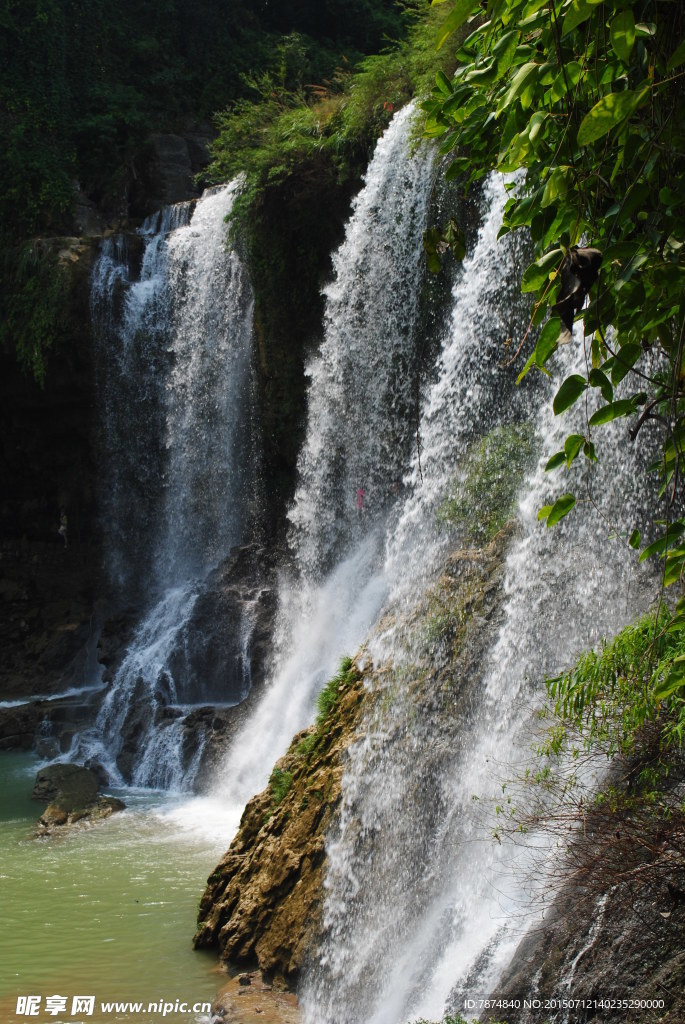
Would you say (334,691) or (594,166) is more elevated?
(594,166)

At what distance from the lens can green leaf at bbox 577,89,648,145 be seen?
2053 mm

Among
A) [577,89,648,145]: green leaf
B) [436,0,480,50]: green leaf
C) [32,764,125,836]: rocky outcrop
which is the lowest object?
[32,764,125,836]: rocky outcrop

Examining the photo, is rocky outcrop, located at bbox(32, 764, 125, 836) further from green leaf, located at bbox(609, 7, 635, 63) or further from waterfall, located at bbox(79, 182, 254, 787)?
green leaf, located at bbox(609, 7, 635, 63)

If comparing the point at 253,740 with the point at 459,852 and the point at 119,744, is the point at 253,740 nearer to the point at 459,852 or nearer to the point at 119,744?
the point at 119,744

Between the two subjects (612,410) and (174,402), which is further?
(174,402)

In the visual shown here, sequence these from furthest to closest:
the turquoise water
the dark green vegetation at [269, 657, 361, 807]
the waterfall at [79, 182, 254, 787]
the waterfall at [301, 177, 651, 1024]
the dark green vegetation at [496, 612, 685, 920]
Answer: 1. the waterfall at [79, 182, 254, 787]
2. the dark green vegetation at [269, 657, 361, 807]
3. the turquoise water
4. the waterfall at [301, 177, 651, 1024]
5. the dark green vegetation at [496, 612, 685, 920]

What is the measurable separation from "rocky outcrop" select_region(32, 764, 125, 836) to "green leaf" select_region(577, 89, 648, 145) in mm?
9400

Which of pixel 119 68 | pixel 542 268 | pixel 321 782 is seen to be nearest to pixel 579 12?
pixel 542 268

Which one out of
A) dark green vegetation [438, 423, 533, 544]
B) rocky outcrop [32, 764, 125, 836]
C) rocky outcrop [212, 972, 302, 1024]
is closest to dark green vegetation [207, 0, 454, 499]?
rocky outcrop [32, 764, 125, 836]

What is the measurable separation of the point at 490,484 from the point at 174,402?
1009 cm

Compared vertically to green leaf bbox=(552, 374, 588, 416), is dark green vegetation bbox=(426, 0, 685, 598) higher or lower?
higher

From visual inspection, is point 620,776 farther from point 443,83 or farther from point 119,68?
point 119,68

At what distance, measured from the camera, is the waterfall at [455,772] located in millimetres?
5148

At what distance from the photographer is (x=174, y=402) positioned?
16562mm
